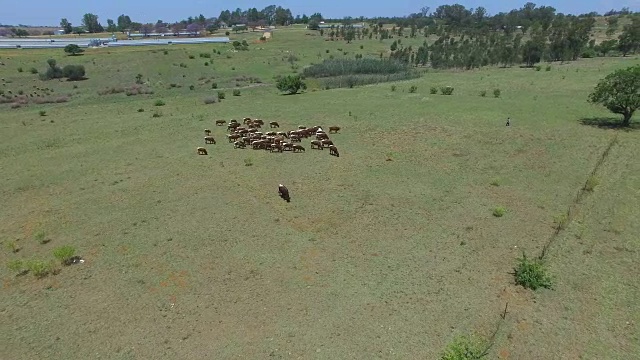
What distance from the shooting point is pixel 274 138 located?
2777 centimetres

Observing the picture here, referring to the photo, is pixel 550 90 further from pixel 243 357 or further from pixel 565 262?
pixel 243 357

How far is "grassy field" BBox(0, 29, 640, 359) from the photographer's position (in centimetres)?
1266

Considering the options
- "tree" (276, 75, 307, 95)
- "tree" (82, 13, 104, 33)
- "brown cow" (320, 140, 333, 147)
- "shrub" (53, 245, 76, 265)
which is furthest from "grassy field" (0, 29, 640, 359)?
"tree" (82, 13, 104, 33)

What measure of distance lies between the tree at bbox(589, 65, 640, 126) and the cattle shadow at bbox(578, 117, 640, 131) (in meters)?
0.92

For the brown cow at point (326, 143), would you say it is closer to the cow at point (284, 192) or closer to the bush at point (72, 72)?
the cow at point (284, 192)

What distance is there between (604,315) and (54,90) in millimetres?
53571

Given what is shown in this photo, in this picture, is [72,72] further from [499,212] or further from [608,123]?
[608,123]

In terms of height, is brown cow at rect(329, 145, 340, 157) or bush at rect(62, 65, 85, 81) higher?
brown cow at rect(329, 145, 340, 157)

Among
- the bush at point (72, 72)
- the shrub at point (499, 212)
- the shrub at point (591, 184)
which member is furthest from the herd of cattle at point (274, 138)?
the bush at point (72, 72)

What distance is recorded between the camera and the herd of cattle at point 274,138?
2705cm

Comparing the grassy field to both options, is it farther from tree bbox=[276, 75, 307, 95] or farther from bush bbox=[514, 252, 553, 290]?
tree bbox=[276, 75, 307, 95]

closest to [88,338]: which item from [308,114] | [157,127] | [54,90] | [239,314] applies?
[239,314]

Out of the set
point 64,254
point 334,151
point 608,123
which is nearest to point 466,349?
point 64,254

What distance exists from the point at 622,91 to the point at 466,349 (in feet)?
82.1
